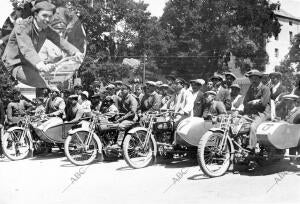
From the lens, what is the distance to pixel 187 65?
4100cm

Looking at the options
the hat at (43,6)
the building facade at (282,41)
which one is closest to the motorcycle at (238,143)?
the hat at (43,6)

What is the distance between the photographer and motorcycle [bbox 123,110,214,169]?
324 inches

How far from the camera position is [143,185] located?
682cm

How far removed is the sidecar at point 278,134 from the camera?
7125 millimetres

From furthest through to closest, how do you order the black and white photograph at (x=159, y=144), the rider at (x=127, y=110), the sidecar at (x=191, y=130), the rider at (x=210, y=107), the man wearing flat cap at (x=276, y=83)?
the man wearing flat cap at (x=276, y=83), the rider at (x=127, y=110), the rider at (x=210, y=107), the sidecar at (x=191, y=130), the black and white photograph at (x=159, y=144)

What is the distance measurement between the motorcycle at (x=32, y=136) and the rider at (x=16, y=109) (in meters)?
0.66

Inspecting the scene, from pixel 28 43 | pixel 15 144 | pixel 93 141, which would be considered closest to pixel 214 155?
pixel 93 141

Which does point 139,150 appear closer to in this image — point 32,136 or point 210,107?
point 210,107

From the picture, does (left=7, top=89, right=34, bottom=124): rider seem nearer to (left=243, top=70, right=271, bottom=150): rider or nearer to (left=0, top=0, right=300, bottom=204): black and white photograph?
(left=0, top=0, right=300, bottom=204): black and white photograph

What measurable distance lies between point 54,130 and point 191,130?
3384 mm

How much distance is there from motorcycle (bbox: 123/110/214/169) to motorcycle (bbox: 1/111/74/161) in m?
2.30

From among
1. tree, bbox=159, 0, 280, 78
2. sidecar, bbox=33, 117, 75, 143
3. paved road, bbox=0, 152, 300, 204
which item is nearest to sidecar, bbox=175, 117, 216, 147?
paved road, bbox=0, 152, 300, 204

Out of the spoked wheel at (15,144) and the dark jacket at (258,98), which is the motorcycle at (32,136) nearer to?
the spoked wheel at (15,144)

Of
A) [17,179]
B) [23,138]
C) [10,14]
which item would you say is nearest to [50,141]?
[23,138]
